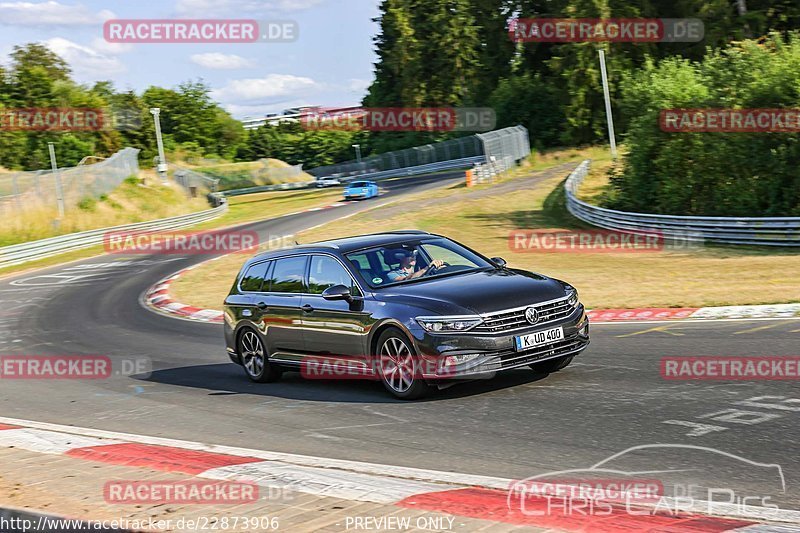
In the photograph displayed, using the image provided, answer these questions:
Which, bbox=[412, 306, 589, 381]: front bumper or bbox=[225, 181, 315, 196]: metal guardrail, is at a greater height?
bbox=[225, 181, 315, 196]: metal guardrail

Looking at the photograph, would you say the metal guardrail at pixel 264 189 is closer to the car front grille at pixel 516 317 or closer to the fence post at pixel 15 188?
the fence post at pixel 15 188

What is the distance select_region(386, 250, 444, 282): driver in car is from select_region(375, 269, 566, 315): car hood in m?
0.22

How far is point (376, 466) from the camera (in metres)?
7.25

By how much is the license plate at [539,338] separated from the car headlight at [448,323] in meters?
0.45

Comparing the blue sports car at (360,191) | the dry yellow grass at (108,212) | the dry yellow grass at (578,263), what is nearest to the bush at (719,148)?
the dry yellow grass at (578,263)

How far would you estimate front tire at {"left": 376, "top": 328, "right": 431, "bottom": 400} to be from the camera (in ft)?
31.6

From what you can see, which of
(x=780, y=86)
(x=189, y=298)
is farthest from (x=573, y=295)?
(x=780, y=86)

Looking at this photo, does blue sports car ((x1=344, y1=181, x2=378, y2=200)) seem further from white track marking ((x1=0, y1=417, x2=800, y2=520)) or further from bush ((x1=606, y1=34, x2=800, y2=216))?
white track marking ((x1=0, y1=417, x2=800, y2=520))

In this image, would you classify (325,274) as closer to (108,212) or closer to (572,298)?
(572,298)

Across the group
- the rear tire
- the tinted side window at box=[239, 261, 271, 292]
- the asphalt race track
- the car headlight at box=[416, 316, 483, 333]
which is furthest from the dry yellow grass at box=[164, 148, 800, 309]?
the car headlight at box=[416, 316, 483, 333]

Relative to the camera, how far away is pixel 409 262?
1068cm

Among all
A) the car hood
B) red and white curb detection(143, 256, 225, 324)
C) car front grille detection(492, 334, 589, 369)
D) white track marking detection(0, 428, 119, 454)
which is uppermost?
the car hood

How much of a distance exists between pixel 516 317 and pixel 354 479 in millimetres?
3344

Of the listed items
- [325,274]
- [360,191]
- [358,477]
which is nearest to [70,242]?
[360,191]
